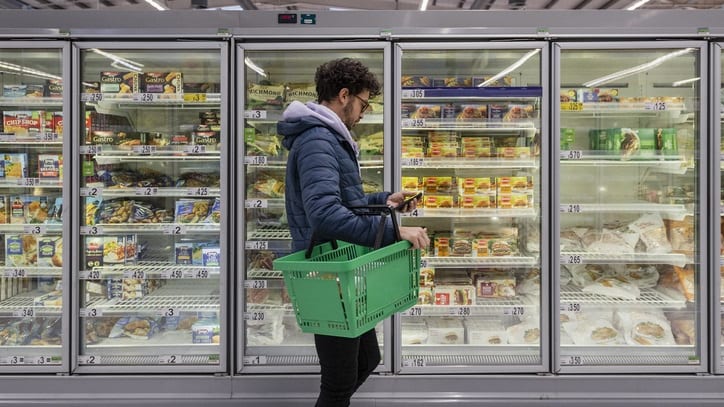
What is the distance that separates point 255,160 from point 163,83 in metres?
0.76

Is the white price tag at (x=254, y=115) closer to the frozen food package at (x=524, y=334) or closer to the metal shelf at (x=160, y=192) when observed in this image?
the metal shelf at (x=160, y=192)

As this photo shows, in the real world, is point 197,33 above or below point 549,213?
above

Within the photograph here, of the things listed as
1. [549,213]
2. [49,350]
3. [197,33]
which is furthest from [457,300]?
[49,350]

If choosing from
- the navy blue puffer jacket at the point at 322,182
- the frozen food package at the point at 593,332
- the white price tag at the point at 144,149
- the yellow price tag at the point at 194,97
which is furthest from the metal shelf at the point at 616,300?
the white price tag at the point at 144,149

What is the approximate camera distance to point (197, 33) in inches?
103

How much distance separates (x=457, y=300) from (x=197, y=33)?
2209 millimetres

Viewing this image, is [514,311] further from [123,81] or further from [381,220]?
[123,81]

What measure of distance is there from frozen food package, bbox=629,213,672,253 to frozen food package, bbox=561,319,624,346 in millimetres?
544

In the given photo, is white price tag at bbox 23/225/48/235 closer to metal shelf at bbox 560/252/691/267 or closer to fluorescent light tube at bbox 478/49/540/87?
fluorescent light tube at bbox 478/49/540/87

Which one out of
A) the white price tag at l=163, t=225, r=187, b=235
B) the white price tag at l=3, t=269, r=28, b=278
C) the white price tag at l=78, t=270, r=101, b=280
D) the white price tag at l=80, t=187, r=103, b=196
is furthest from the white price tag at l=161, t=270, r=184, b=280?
the white price tag at l=3, t=269, r=28, b=278

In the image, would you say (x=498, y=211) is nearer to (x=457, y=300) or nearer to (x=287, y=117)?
(x=457, y=300)

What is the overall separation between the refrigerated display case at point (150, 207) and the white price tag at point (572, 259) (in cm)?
193

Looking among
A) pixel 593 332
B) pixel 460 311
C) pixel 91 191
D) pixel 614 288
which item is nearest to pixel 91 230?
pixel 91 191

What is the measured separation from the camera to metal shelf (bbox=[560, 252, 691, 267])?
2689mm
